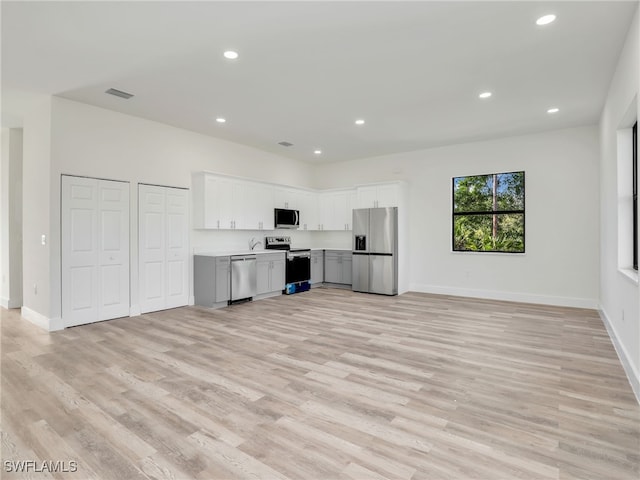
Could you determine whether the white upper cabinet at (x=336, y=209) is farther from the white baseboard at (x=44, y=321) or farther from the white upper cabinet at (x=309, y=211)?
the white baseboard at (x=44, y=321)

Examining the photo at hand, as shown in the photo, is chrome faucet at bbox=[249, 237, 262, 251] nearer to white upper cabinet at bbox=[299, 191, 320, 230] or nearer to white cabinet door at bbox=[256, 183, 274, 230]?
white cabinet door at bbox=[256, 183, 274, 230]

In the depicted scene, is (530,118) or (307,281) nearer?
(530,118)

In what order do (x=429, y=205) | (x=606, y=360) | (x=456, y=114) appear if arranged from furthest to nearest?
(x=429, y=205), (x=456, y=114), (x=606, y=360)

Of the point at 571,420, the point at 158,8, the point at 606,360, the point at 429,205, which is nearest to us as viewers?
the point at 571,420

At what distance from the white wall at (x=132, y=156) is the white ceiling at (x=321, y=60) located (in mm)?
282

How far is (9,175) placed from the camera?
578 centimetres

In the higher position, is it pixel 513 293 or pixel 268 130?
pixel 268 130

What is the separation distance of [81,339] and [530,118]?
699 centimetres

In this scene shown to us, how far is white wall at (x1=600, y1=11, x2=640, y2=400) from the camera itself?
2895 millimetres

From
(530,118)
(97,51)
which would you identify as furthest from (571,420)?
(97,51)

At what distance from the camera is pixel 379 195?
24.5 ft

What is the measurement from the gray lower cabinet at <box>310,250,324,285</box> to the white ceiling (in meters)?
3.36

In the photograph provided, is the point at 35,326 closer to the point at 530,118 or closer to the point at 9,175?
the point at 9,175

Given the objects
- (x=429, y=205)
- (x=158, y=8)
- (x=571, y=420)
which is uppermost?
(x=158, y=8)
